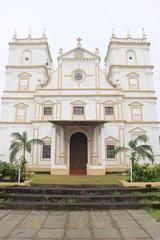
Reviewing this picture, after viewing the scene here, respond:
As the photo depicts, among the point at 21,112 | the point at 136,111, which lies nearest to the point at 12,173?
the point at 21,112

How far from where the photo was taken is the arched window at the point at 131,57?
2405 cm

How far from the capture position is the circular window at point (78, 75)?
74.1ft

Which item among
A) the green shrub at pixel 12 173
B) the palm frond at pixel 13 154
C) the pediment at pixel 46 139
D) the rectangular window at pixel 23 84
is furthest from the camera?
the rectangular window at pixel 23 84

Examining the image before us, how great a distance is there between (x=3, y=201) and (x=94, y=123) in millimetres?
11646

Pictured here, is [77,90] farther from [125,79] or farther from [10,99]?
[10,99]

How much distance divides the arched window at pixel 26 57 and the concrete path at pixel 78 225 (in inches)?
770

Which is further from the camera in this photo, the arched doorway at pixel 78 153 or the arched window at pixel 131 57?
the arched window at pixel 131 57

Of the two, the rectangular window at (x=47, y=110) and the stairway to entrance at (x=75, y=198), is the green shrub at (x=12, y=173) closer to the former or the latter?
the stairway to entrance at (x=75, y=198)

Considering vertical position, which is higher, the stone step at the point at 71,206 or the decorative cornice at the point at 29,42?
the decorative cornice at the point at 29,42

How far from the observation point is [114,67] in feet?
76.9

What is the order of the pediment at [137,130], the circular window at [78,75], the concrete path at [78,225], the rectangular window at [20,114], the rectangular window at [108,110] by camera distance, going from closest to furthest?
the concrete path at [78,225] → the pediment at [137,130] → the rectangular window at [108,110] → the rectangular window at [20,114] → the circular window at [78,75]

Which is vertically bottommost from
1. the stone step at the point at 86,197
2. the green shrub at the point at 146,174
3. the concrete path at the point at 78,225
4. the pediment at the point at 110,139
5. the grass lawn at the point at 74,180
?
the concrete path at the point at 78,225

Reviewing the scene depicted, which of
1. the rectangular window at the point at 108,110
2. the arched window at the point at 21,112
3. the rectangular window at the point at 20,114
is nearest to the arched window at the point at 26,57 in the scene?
the arched window at the point at 21,112

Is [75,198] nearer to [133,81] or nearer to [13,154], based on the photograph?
[13,154]
